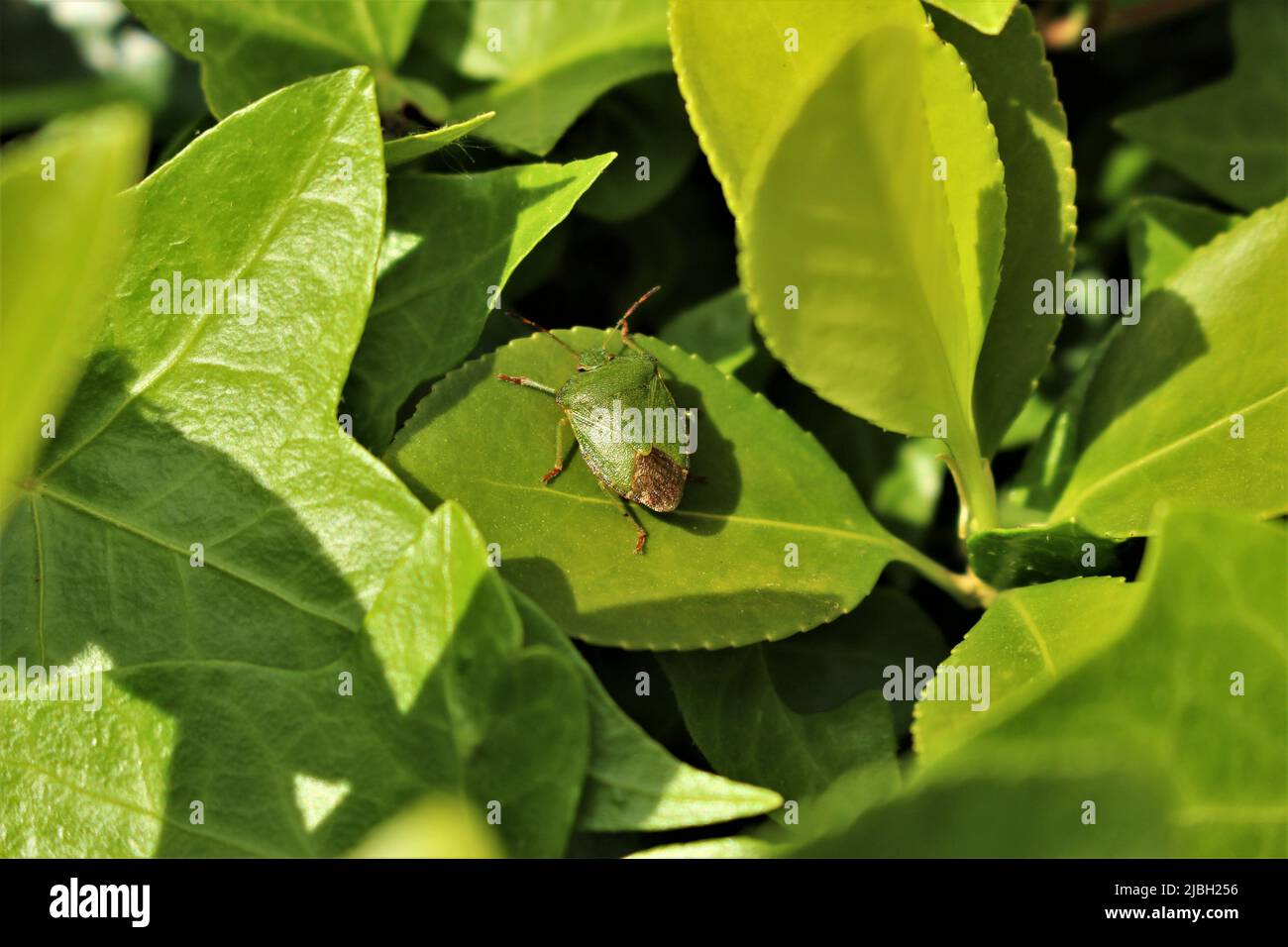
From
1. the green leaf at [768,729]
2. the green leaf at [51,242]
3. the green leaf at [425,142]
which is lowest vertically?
the green leaf at [768,729]

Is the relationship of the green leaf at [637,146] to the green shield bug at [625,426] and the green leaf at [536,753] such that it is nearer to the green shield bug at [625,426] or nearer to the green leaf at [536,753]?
the green shield bug at [625,426]

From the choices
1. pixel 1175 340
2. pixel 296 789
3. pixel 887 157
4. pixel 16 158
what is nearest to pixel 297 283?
pixel 16 158

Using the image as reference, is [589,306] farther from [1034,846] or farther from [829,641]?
[1034,846]

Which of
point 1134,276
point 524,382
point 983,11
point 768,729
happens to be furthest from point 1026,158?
point 768,729

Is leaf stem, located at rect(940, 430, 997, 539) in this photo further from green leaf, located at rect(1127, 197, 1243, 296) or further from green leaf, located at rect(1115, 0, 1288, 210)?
green leaf, located at rect(1115, 0, 1288, 210)

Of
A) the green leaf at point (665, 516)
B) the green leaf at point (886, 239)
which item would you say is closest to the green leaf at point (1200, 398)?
the green leaf at point (886, 239)
